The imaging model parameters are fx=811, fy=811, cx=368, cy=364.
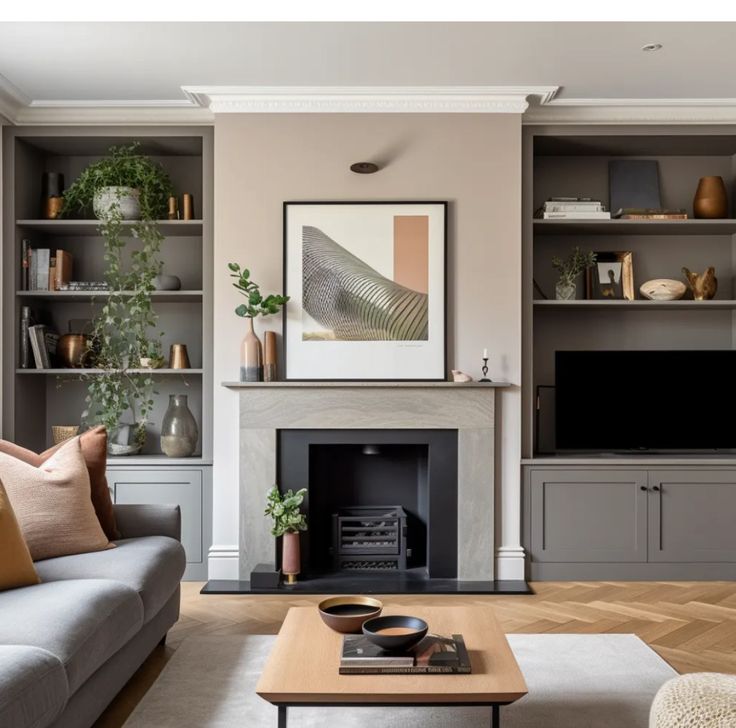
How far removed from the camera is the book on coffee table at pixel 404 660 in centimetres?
217

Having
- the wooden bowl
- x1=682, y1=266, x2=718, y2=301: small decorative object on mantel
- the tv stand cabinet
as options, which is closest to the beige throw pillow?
the wooden bowl

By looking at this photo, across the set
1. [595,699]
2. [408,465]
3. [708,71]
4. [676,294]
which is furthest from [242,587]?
[708,71]

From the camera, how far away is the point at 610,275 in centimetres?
488

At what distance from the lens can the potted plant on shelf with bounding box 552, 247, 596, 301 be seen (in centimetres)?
471

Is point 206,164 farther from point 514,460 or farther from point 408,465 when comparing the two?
point 514,460

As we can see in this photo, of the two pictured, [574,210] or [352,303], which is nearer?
[352,303]

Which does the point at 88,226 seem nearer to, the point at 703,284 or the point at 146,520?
the point at 146,520

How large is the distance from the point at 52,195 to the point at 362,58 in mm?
2069

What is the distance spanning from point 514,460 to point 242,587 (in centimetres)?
162

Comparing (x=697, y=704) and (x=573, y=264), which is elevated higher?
(x=573, y=264)

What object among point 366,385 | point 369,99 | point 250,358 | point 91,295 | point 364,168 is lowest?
point 366,385

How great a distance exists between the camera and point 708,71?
4.05 m

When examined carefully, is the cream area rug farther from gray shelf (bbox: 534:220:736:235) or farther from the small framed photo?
gray shelf (bbox: 534:220:736:235)

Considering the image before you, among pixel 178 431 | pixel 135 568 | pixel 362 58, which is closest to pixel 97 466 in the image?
pixel 135 568
